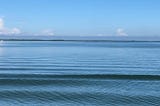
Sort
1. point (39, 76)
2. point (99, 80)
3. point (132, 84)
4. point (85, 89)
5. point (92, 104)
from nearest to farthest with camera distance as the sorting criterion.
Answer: point (92, 104) → point (85, 89) → point (132, 84) → point (99, 80) → point (39, 76)

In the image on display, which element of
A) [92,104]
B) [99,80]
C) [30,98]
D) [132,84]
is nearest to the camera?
[92,104]

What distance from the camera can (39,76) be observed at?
4669cm

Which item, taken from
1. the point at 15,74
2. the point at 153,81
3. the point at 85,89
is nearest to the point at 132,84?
the point at 153,81

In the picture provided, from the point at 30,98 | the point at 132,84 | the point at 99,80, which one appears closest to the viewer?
the point at 30,98

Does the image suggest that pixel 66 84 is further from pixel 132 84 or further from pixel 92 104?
pixel 92 104

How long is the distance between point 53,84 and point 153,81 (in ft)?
33.6

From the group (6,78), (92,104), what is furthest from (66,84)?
(92,104)

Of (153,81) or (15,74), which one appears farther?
(15,74)

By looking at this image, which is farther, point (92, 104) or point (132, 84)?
point (132, 84)

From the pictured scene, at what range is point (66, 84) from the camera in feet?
133

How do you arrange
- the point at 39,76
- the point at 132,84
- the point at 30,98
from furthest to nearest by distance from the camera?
the point at 39,76
the point at 132,84
the point at 30,98

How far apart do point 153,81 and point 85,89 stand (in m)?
8.72

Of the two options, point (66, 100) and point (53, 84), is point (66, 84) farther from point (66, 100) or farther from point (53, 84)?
point (66, 100)

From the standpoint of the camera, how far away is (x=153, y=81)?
137 ft
